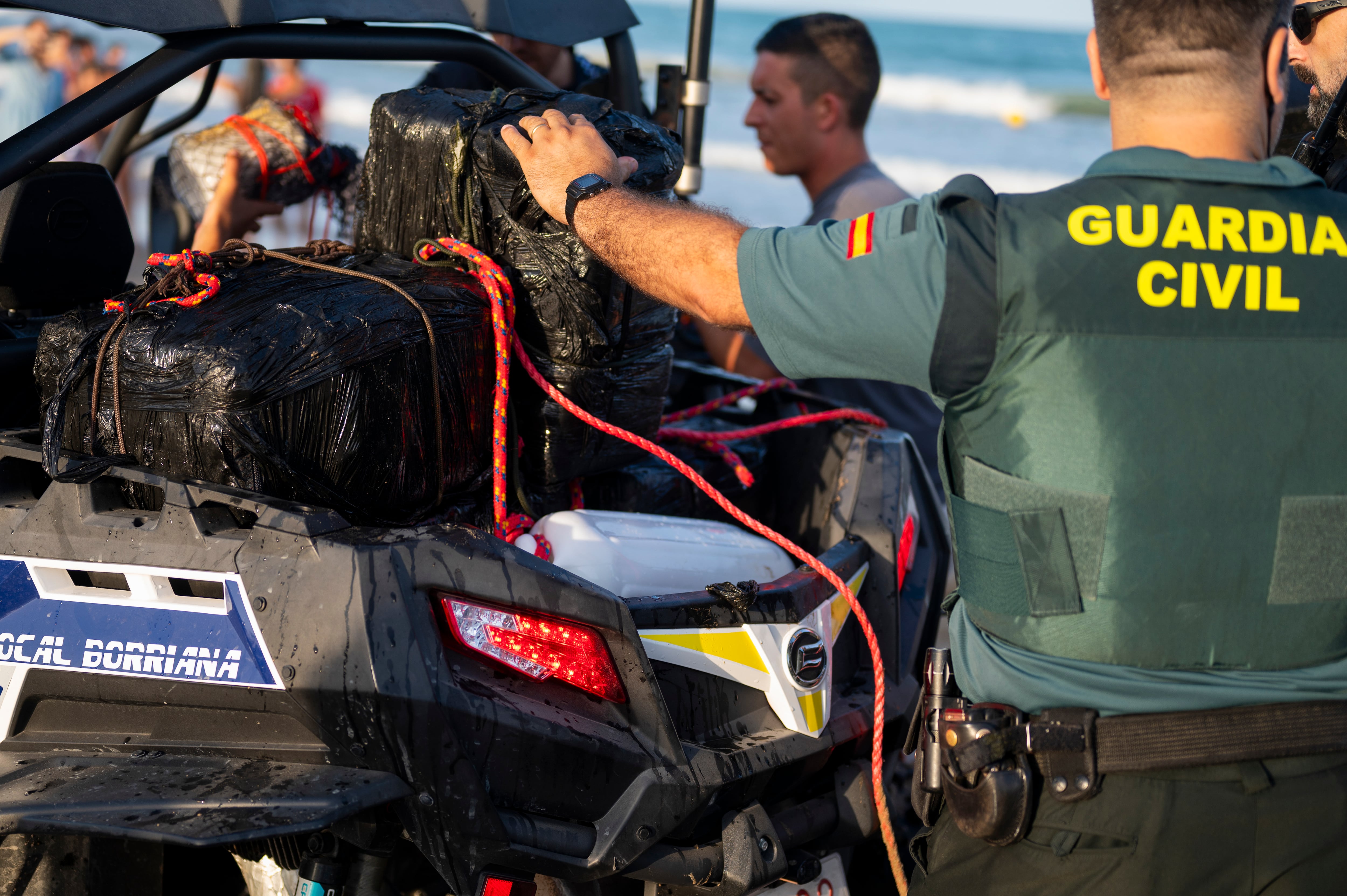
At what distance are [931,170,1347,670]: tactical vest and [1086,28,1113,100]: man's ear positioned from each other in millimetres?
218

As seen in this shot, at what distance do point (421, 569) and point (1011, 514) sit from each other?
0.91 metres

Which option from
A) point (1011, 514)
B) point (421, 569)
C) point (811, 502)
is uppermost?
point (1011, 514)

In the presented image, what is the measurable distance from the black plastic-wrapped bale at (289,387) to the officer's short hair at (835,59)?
10.9 feet

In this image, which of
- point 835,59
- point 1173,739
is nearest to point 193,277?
point 1173,739

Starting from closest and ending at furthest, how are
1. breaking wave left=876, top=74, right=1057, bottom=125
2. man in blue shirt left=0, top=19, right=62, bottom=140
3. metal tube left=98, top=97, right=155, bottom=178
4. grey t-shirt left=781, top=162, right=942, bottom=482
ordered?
metal tube left=98, top=97, right=155, bottom=178
grey t-shirt left=781, top=162, right=942, bottom=482
man in blue shirt left=0, top=19, right=62, bottom=140
breaking wave left=876, top=74, right=1057, bottom=125

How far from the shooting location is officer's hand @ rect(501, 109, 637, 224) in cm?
221

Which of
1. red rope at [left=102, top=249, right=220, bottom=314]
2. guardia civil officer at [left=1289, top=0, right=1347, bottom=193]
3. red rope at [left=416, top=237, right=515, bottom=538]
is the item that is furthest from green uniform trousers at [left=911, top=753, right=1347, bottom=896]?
red rope at [left=102, top=249, right=220, bottom=314]

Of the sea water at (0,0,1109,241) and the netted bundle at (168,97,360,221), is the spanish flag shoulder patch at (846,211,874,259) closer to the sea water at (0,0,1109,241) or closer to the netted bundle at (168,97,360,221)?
the netted bundle at (168,97,360,221)

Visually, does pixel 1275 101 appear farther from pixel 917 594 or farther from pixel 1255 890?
pixel 917 594

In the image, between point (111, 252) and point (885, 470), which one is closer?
point (111, 252)

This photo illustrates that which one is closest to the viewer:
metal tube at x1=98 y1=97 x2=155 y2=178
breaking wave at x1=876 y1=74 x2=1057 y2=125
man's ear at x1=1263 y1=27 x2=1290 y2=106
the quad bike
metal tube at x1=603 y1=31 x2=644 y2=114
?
man's ear at x1=1263 y1=27 x2=1290 y2=106

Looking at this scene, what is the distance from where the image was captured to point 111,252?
2613 mm

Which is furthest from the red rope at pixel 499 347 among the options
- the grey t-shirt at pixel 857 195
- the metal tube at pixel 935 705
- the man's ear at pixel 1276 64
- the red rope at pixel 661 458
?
the grey t-shirt at pixel 857 195

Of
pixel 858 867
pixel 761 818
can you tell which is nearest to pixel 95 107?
pixel 761 818
